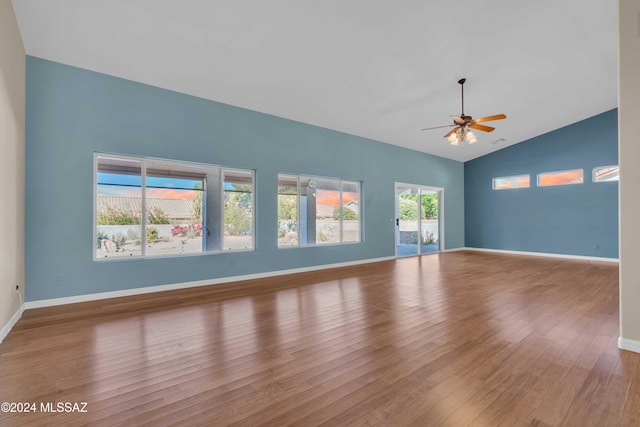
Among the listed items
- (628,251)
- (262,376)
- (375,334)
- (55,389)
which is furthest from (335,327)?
(628,251)

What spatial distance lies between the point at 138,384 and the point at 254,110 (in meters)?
4.89

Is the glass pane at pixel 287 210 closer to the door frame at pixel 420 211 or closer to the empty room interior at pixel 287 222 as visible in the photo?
the empty room interior at pixel 287 222

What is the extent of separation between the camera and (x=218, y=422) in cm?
167

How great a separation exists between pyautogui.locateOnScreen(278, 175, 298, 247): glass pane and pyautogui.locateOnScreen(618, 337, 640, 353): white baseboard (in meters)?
5.03

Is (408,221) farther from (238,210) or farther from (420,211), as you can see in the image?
(238,210)

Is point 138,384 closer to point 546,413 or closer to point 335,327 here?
point 335,327

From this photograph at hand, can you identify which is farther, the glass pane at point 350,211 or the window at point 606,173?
the window at point 606,173

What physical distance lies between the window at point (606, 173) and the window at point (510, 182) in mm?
1621

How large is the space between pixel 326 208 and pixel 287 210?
1168 mm

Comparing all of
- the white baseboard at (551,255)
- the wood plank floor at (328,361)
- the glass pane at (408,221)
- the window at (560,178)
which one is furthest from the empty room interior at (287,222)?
the glass pane at (408,221)

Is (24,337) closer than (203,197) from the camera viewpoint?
Yes

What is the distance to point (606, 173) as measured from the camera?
7844 millimetres

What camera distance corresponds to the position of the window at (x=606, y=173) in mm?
7719

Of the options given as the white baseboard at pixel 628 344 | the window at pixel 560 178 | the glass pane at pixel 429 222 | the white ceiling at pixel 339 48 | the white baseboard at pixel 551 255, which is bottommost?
the white baseboard at pixel 551 255
